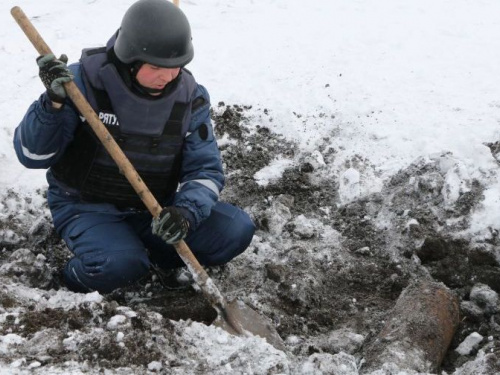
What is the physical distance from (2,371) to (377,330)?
81.5 inches

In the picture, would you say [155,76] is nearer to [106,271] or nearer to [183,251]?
[183,251]

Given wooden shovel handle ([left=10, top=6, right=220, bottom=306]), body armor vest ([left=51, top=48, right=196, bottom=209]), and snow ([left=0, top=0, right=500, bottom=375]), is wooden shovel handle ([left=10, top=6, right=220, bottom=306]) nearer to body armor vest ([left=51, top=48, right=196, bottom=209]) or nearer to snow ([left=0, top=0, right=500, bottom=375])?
body armor vest ([left=51, top=48, right=196, bottom=209])

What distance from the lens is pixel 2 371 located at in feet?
9.33

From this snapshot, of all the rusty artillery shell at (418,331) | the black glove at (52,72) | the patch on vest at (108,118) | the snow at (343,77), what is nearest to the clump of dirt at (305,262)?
the snow at (343,77)

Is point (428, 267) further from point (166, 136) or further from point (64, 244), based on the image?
point (64, 244)

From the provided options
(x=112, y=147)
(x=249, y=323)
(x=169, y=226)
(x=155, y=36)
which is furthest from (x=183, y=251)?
(x=155, y=36)

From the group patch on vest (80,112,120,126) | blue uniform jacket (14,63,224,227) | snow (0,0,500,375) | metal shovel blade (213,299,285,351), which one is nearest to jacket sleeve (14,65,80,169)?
blue uniform jacket (14,63,224,227)

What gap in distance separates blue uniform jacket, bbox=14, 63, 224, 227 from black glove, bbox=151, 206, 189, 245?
0.70ft

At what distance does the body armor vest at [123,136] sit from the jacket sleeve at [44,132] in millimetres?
81

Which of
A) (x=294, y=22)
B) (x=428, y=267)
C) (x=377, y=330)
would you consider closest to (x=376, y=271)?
(x=428, y=267)

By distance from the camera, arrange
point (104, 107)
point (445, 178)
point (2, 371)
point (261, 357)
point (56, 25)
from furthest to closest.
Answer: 1. point (56, 25)
2. point (445, 178)
3. point (104, 107)
4. point (261, 357)
5. point (2, 371)

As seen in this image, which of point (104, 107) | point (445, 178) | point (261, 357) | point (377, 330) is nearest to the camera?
point (261, 357)

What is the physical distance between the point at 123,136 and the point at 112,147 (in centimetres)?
26

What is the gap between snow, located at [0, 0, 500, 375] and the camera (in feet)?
16.4
